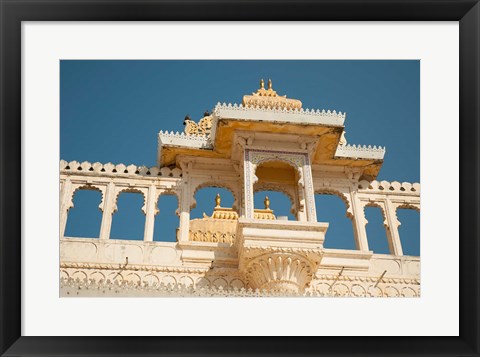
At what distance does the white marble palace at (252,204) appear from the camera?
1259 centimetres

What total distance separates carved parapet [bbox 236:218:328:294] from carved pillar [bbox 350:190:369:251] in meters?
1.77

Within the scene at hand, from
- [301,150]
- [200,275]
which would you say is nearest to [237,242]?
[200,275]

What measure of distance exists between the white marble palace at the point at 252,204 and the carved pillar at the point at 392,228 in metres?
0.02

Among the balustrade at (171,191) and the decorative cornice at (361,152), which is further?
the decorative cornice at (361,152)

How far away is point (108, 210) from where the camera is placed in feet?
46.2

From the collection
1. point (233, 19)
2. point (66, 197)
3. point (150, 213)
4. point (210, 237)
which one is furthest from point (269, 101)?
point (233, 19)

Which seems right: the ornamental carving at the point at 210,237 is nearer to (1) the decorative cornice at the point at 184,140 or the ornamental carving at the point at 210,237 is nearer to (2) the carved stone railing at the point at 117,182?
(2) the carved stone railing at the point at 117,182

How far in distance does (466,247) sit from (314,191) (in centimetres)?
838

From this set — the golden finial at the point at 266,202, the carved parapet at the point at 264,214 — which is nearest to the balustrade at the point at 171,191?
the carved parapet at the point at 264,214

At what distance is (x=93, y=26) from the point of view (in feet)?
23.1

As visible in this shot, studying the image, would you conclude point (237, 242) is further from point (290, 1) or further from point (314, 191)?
point (290, 1)

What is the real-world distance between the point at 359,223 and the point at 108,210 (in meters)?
5.00

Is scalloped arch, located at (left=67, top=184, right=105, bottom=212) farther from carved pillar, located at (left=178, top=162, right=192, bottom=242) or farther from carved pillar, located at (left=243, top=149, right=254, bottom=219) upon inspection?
carved pillar, located at (left=243, top=149, right=254, bottom=219)

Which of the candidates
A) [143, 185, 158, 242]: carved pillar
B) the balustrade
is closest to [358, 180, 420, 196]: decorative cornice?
the balustrade
